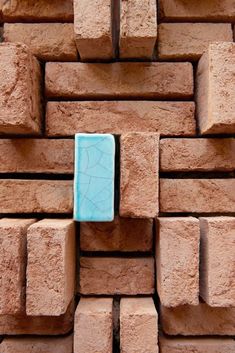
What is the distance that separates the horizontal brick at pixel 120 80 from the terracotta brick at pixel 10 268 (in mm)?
342

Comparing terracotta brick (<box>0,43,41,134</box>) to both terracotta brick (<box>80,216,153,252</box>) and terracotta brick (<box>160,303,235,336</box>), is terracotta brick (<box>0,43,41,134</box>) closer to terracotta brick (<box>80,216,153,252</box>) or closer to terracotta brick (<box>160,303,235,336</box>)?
terracotta brick (<box>80,216,153,252</box>)

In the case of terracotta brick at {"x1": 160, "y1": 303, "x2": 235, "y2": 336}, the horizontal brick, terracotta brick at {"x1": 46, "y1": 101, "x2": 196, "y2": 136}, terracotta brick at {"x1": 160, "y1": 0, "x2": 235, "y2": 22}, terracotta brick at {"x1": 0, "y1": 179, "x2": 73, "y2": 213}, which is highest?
terracotta brick at {"x1": 160, "y1": 0, "x2": 235, "y2": 22}

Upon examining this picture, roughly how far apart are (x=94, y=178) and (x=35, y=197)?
6.4 inches

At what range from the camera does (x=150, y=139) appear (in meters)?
0.80

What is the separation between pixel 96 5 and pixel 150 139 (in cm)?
31

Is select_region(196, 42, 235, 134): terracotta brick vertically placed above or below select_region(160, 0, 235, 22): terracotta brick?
below

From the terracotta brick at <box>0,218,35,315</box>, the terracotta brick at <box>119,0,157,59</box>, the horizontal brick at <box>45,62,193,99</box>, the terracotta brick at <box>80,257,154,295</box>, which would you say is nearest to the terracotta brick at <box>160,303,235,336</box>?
the terracotta brick at <box>80,257,154,295</box>

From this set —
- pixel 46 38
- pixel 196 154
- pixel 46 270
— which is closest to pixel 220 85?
pixel 196 154

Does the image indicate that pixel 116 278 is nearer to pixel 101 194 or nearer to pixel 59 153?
pixel 101 194

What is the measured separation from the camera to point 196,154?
87 cm

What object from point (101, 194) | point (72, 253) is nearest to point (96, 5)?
point (101, 194)

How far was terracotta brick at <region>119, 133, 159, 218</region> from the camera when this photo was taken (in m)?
0.79

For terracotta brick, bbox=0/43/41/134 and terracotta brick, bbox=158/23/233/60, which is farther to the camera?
terracotta brick, bbox=158/23/233/60

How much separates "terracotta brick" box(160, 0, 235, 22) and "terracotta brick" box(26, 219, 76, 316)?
0.56m
